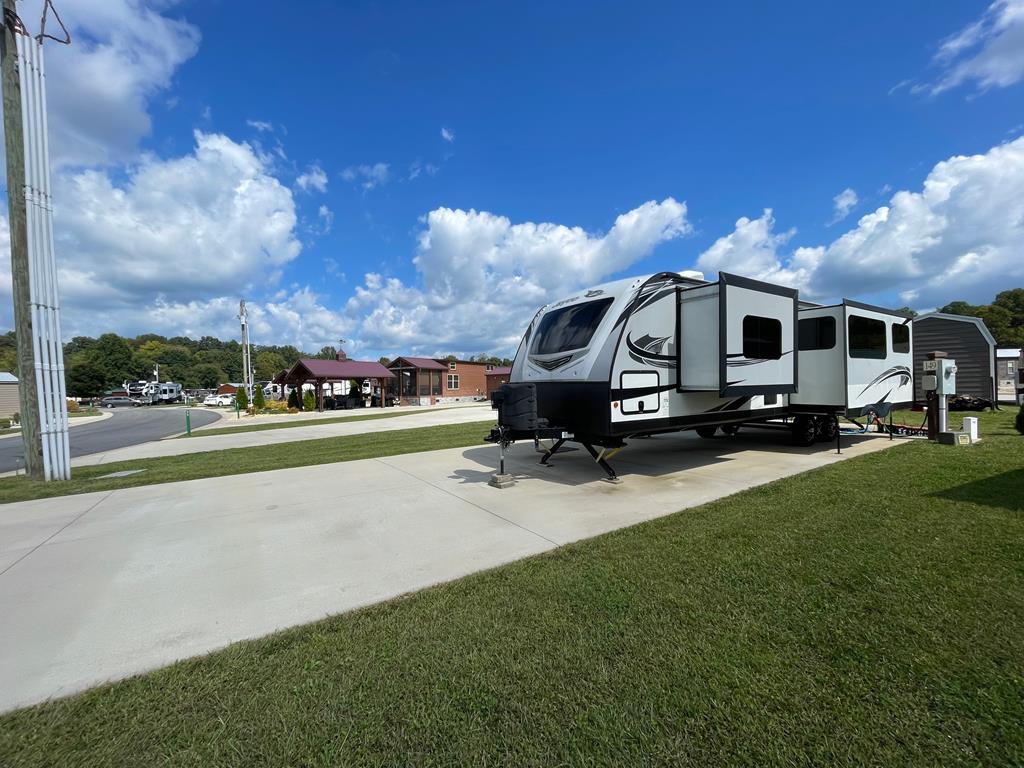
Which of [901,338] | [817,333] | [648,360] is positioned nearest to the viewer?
[648,360]

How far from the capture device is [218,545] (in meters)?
4.50

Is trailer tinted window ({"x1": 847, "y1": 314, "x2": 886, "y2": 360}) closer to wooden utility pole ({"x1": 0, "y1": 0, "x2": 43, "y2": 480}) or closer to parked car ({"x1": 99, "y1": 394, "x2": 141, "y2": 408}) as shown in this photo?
wooden utility pole ({"x1": 0, "y1": 0, "x2": 43, "y2": 480})

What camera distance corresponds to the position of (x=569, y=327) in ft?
23.1

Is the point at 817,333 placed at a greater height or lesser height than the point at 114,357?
lesser

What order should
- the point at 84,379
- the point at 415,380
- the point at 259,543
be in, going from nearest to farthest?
1. the point at 259,543
2. the point at 415,380
3. the point at 84,379

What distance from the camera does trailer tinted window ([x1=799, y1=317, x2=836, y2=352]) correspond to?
28.5 feet

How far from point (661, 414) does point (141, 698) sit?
6127 mm

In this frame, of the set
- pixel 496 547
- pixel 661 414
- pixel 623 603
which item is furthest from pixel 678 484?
pixel 623 603

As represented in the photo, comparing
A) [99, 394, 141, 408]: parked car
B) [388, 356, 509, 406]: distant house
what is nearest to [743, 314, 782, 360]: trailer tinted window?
[388, 356, 509, 406]: distant house

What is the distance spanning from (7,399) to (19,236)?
3717 centimetres

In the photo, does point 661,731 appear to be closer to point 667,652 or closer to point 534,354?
point 667,652

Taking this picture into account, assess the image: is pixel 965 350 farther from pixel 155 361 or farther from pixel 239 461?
pixel 155 361

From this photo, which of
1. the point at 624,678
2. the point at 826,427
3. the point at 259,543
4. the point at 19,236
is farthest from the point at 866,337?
the point at 19,236

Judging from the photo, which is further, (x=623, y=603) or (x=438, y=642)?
(x=623, y=603)
